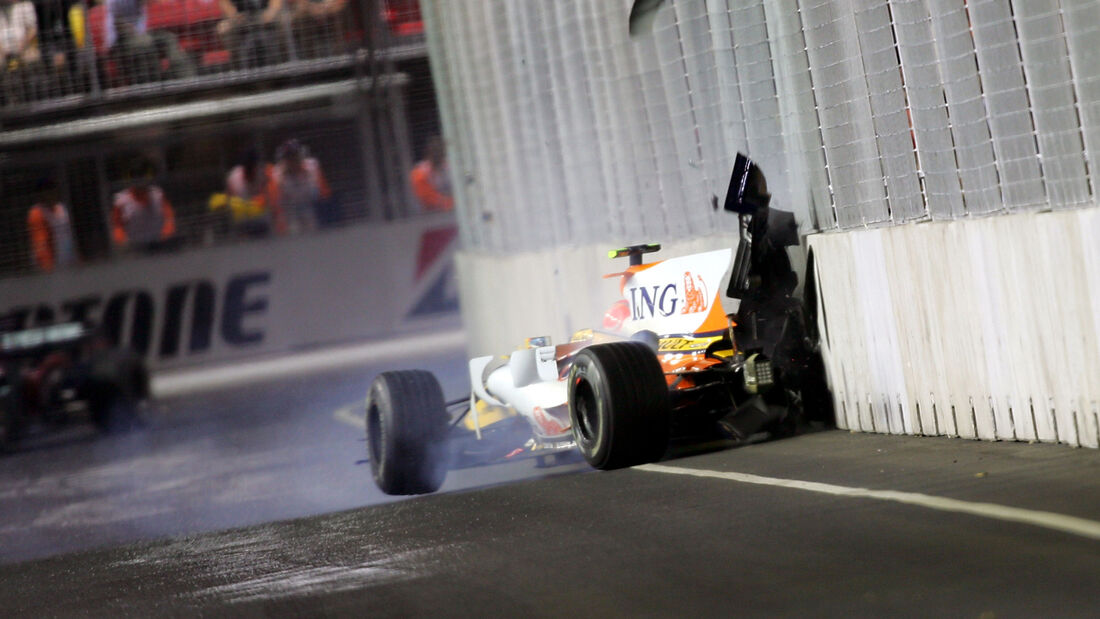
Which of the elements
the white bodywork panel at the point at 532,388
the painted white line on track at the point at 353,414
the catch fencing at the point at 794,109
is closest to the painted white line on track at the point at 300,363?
the painted white line on track at the point at 353,414

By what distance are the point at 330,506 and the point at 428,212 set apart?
16159 millimetres

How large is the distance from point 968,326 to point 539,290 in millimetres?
7534

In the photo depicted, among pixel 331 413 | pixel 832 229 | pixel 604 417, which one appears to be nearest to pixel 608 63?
pixel 832 229

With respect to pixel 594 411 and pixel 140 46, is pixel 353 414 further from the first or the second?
pixel 140 46

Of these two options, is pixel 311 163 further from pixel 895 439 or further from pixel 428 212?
pixel 895 439

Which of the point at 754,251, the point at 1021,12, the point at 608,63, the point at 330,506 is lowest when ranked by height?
the point at 330,506

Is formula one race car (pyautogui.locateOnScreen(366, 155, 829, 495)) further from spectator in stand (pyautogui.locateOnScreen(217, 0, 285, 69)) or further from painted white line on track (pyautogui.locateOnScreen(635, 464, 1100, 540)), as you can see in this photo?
spectator in stand (pyautogui.locateOnScreen(217, 0, 285, 69))

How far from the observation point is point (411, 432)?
28.3 ft

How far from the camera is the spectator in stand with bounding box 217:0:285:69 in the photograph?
24.9m

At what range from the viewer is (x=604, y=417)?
7605 mm

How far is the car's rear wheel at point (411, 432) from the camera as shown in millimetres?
8633

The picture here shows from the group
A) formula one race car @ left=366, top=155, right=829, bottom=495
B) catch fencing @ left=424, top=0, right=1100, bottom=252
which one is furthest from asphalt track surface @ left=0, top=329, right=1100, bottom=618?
catch fencing @ left=424, top=0, right=1100, bottom=252

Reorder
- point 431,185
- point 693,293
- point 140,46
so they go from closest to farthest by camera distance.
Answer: point 693,293
point 140,46
point 431,185

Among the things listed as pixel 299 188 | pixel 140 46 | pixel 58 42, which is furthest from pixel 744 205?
pixel 58 42
